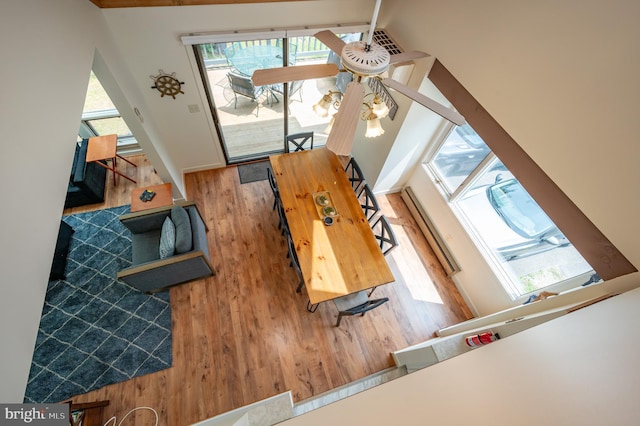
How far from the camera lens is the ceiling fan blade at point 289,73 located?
4.96 feet

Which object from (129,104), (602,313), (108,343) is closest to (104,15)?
(129,104)

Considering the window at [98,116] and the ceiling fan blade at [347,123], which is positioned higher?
the window at [98,116]

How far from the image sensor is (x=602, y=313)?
4.51ft

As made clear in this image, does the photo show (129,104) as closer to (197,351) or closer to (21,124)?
(21,124)

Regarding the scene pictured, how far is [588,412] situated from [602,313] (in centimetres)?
75

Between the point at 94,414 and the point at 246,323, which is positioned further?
the point at 246,323

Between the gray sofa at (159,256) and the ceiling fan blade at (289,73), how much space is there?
6.77 feet

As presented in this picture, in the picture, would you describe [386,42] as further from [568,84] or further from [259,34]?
[568,84]

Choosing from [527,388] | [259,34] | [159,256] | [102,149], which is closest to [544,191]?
[527,388]

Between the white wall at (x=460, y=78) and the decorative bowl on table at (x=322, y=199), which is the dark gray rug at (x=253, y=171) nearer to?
the decorative bowl on table at (x=322, y=199)

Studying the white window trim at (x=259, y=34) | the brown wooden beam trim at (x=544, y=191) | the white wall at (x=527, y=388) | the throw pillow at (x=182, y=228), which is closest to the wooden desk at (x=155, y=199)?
the throw pillow at (x=182, y=228)

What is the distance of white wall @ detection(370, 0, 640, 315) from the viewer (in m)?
1.51

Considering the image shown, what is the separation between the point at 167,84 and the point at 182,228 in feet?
5.69

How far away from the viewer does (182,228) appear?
3080 mm
